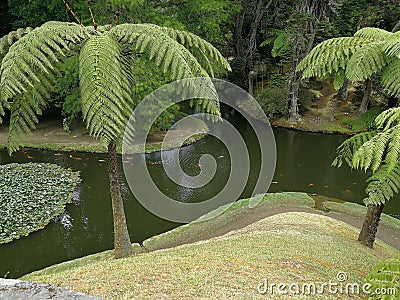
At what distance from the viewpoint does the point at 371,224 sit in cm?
535

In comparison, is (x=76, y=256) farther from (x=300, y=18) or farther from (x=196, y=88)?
(x=300, y=18)

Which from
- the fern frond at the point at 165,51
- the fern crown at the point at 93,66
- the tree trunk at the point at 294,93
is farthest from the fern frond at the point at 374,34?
the tree trunk at the point at 294,93

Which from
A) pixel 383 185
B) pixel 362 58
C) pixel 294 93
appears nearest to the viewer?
pixel 362 58

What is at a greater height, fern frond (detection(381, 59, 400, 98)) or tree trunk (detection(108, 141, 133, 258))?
fern frond (detection(381, 59, 400, 98))

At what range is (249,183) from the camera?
10.3m

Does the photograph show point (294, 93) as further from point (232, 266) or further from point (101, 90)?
point (101, 90)

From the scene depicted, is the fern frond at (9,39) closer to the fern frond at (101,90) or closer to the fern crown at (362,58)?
the fern frond at (101,90)

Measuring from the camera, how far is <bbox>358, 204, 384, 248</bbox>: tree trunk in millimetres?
5217

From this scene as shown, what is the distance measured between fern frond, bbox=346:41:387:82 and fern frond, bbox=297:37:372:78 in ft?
0.68

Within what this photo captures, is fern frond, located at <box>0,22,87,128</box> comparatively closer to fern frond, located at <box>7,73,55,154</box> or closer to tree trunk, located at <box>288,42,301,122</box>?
fern frond, located at <box>7,73,55,154</box>

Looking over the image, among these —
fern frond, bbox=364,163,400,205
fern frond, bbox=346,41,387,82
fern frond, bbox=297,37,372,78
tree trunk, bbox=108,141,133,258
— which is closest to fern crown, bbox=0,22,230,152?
tree trunk, bbox=108,141,133,258

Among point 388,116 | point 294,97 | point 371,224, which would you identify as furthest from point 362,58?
point 294,97

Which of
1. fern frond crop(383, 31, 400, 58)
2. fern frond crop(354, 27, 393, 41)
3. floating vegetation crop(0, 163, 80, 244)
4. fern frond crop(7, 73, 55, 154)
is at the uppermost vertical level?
fern frond crop(354, 27, 393, 41)

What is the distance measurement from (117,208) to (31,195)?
16.2 feet
